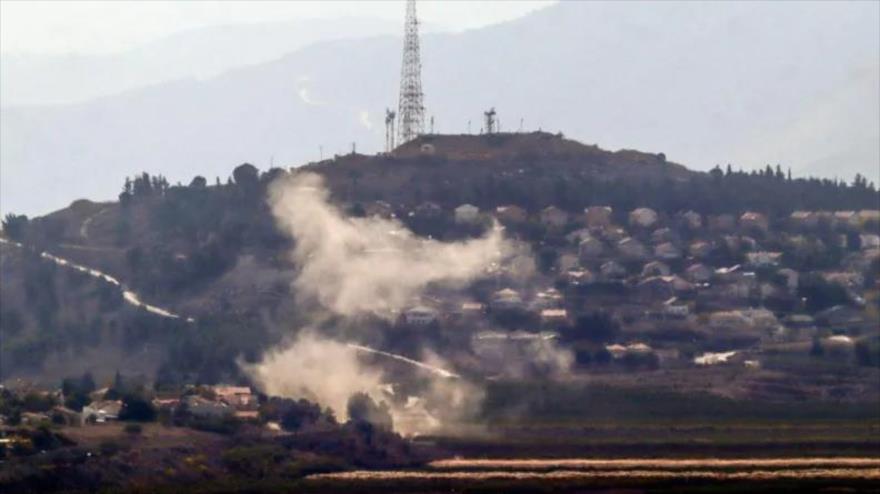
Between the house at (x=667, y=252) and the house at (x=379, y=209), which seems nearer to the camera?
the house at (x=667, y=252)

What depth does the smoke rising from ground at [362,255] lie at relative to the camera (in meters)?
114

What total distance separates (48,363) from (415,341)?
1647cm

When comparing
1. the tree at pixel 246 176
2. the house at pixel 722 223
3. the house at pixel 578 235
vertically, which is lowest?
the house at pixel 578 235

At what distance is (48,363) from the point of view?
357ft

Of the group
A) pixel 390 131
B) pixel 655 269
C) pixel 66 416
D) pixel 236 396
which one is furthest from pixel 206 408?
pixel 390 131

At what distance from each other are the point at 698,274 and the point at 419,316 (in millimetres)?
18259

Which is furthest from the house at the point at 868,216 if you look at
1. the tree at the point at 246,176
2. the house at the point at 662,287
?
the tree at the point at 246,176

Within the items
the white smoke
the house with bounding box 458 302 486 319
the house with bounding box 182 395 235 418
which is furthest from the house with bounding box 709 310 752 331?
the house with bounding box 182 395 235 418

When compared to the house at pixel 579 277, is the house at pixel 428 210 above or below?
above

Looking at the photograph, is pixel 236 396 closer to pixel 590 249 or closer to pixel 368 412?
pixel 368 412

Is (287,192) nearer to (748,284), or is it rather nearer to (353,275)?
(353,275)

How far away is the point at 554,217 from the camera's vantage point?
13138 centimetres

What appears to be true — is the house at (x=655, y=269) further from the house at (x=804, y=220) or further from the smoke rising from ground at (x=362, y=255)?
the house at (x=804, y=220)

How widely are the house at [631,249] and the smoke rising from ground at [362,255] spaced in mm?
5660
